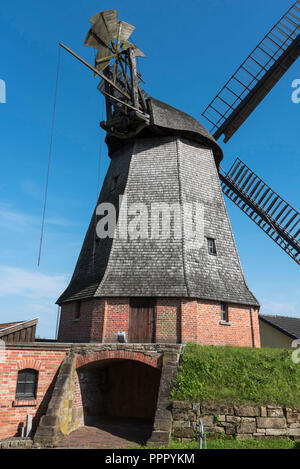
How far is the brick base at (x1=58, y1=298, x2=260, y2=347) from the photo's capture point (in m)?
11.1

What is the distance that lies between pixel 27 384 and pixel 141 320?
3.88 metres

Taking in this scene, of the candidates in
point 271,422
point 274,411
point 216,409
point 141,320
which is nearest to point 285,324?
point 141,320

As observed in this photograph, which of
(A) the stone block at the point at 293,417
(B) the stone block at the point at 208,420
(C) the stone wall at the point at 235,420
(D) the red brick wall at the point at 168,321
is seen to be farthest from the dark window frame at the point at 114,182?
(A) the stone block at the point at 293,417

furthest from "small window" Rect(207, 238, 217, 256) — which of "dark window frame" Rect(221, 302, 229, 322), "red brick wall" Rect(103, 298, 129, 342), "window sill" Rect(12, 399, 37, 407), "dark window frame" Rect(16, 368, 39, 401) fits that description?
"window sill" Rect(12, 399, 37, 407)

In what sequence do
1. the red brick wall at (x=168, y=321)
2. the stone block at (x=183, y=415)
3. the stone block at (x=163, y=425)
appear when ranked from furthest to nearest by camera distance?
the red brick wall at (x=168, y=321)
the stone block at (x=183, y=415)
the stone block at (x=163, y=425)

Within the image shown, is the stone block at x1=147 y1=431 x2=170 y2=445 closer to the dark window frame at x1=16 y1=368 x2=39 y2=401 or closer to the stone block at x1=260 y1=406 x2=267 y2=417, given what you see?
the stone block at x1=260 y1=406 x2=267 y2=417

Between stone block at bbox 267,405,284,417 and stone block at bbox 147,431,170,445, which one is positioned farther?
stone block at bbox 267,405,284,417

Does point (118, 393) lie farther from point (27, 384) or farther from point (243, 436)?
point (243, 436)

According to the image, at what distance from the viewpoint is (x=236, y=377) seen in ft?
29.5

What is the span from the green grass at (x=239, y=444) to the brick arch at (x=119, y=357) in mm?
2265

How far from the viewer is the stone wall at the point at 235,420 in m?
8.07

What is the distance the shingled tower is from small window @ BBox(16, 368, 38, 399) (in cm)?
224

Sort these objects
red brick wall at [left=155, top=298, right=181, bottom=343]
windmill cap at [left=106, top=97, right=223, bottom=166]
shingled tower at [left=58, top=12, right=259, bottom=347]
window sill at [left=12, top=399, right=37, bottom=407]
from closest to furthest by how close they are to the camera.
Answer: window sill at [left=12, top=399, right=37, bottom=407] → red brick wall at [left=155, top=298, right=181, bottom=343] → shingled tower at [left=58, top=12, right=259, bottom=347] → windmill cap at [left=106, top=97, right=223, bottom=166]

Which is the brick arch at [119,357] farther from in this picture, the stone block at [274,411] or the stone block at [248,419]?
the stone block at [274,411]
